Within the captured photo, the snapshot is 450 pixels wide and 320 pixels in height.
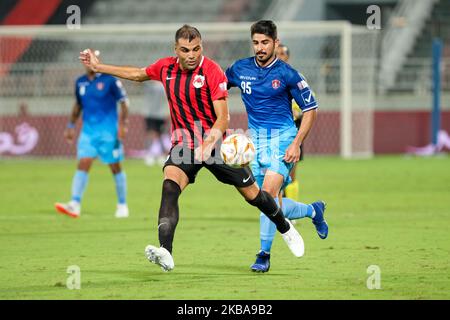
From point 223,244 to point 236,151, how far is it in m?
2.56

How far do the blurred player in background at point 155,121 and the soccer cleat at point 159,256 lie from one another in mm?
16077

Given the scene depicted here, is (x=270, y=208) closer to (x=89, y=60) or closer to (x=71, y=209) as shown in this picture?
(x=89, y=60)

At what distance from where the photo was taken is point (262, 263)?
8.41 meters

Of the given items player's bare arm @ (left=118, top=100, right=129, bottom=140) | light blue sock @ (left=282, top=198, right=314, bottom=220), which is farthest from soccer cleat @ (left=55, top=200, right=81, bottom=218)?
light blue sock @ (left=282, top=198, right=314, bottom=220)

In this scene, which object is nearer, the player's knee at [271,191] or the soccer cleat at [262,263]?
the soccer cleat at [262,263]

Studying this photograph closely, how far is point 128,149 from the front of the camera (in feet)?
83.6

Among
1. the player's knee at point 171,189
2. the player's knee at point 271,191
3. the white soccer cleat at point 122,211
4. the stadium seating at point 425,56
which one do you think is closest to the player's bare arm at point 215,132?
the player's knee at point 171,189

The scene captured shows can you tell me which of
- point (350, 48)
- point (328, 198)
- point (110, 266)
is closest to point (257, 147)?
point (110, 266)

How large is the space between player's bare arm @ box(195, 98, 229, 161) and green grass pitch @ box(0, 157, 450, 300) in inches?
39.9

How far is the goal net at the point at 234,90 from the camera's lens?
24266 mm

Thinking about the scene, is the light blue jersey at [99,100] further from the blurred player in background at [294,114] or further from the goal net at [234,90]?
the goal net at [234,90]

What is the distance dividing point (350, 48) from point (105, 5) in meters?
10.9

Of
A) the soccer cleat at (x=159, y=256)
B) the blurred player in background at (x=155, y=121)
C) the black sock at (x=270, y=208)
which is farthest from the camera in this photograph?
the blurred player in background at (x=155, y=121)

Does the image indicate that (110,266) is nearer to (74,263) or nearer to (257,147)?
(74,263)
